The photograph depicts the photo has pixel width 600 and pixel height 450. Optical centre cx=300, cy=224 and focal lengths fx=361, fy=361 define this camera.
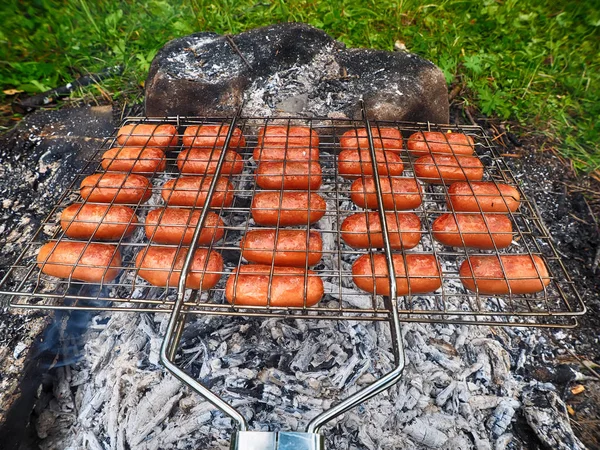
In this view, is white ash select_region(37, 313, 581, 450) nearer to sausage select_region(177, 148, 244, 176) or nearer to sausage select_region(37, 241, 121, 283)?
sausage select_region(37, 241, 121, 283)

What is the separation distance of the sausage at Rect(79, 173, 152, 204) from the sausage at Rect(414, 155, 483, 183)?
2412mm

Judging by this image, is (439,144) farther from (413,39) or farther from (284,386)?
(413,39)

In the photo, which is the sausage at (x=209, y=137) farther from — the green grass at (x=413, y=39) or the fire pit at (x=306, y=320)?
the green grass at (x=413, y=39)

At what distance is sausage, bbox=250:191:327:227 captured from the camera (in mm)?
2834

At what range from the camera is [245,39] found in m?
4.09

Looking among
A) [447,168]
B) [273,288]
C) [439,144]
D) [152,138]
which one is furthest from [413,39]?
[273,288]

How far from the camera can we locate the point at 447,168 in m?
3.22

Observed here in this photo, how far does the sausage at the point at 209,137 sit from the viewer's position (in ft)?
11.1

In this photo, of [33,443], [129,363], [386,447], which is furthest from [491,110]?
[33,443]

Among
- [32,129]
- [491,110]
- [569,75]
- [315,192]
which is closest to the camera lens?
[315,192]

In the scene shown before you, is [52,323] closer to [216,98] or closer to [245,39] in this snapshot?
[216,98]

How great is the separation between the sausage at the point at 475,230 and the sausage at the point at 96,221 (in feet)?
7.82

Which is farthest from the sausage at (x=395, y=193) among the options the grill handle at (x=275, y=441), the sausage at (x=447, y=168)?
the grill handle at (x=275, y=441)

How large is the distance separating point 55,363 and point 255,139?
263 cm
